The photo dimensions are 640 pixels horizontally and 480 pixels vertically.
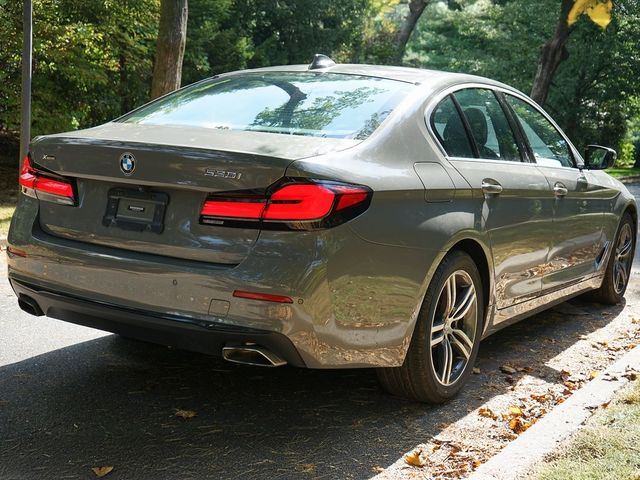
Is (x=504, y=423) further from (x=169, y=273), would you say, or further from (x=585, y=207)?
(x=585, y=207)

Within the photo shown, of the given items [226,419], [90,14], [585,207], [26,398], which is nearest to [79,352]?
[26,398]

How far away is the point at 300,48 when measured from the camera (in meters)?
26.8

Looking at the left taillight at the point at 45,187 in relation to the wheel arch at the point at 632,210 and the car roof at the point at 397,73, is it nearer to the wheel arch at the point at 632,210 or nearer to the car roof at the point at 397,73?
the car roof at the point at 397,73

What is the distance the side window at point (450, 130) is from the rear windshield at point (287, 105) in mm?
221

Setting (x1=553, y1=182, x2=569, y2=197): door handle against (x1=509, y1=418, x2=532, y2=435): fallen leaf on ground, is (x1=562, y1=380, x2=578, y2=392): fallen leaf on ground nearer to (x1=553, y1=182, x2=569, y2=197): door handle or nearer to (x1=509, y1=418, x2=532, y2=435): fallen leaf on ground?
(x1=509, y1=418, x2=532, y2=435): fallen leaf on ground

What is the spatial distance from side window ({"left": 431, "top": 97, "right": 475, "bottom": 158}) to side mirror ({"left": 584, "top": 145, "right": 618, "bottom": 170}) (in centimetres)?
203

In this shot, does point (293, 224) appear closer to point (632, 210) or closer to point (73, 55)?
point (632, 210)

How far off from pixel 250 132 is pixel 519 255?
73.0 inches

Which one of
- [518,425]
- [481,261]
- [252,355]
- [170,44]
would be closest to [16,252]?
[252,355]

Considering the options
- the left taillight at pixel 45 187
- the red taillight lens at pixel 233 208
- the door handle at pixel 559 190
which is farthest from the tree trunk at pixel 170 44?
the red taillight lens at pixel 233 208

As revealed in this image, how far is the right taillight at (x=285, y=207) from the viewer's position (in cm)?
350

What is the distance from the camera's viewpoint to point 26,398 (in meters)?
4.23

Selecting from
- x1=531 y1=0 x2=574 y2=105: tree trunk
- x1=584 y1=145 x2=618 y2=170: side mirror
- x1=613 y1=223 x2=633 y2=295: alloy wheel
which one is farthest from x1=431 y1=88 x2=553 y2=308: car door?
x1=531 y1=0 x2=574 y2=105: tree trunk

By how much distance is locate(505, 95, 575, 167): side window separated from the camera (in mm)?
5570
